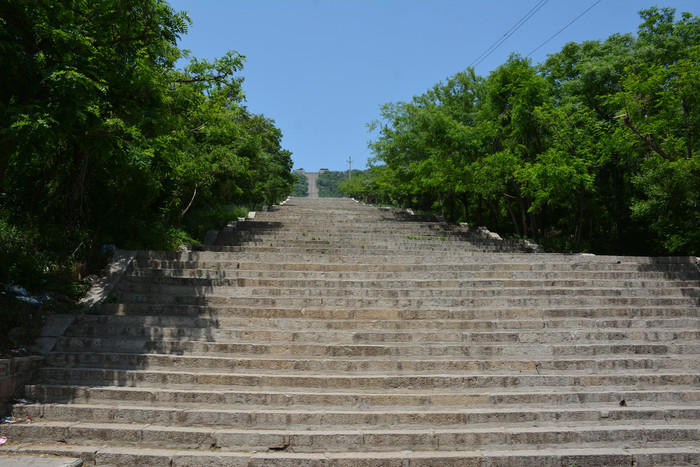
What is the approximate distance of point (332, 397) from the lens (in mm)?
5473

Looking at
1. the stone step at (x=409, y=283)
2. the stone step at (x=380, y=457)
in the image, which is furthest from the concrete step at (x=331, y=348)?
the stone step at (x=409, y=283)

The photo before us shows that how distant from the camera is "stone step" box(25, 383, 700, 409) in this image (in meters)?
5.43

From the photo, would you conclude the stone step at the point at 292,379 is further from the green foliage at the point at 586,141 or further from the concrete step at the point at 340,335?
the green foliage at the point at 586,141

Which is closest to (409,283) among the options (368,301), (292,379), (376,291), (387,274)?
(387,274)

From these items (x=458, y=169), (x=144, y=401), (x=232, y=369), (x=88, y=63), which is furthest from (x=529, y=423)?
(x=458, y=169)

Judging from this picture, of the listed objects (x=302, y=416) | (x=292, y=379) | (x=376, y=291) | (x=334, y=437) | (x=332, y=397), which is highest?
(x=376, y=291)

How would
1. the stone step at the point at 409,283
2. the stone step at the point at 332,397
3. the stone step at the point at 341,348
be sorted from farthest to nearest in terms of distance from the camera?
the stone step at the point at 409,283 < the stone step at the point at 341,348 < the stone step at the point at 332,397

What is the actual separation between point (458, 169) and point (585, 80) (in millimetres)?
5547

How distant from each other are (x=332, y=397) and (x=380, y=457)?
1.08 meters

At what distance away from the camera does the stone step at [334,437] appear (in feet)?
15.9

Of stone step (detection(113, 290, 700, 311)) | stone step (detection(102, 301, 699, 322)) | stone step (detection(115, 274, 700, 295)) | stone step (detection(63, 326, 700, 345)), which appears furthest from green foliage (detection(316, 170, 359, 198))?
stone step (detection(63, 326, 700, 345))

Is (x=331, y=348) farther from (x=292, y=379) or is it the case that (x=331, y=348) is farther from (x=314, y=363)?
(x=292, y=379)

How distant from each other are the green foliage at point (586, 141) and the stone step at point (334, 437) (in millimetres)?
6242

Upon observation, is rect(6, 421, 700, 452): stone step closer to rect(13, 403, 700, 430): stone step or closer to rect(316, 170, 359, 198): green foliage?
rect(13, 403, 700, 430): stone step
